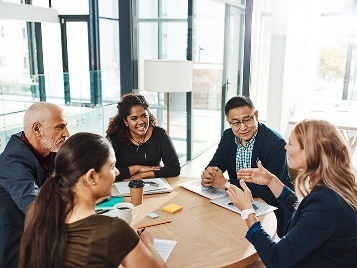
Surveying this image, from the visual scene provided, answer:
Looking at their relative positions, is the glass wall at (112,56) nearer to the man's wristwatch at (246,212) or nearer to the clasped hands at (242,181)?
the clasped hands at (242,181)

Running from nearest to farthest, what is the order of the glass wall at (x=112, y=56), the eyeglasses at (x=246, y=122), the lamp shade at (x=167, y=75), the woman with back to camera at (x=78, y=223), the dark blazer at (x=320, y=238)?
the woman with back to camera at (x=78, y=223) → the dark blazer at (x=320, y=238) → the eyeglasses at (x=246, y=122) → the lamp shade at (x=167, y=75) → the glass wall at (x=112, y=56)

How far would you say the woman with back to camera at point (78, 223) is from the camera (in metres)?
1.10

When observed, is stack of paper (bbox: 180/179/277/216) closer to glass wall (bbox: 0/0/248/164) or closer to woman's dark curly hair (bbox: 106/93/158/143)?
woman's dark curly hair (bbox: 106/93/158/143)

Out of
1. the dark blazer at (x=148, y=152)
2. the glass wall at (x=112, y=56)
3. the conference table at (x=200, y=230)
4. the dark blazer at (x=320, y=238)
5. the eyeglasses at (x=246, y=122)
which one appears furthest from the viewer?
the glass wall at (x=112, y=56)

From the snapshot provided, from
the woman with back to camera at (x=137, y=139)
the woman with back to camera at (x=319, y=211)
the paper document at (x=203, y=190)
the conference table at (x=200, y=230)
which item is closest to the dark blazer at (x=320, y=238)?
the woman with back to camera at (x=319, y=211)

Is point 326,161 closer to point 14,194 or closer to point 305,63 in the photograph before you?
point 14,194

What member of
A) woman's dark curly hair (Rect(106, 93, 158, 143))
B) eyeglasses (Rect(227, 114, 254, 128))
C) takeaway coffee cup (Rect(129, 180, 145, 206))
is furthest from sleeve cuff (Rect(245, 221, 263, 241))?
woman's dark curly hair (Rect(106, 93, 158, 143))

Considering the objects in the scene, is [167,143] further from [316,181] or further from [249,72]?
[249,72]

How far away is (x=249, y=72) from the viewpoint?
539 cm

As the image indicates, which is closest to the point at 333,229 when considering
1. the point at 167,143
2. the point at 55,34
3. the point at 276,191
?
the point at 276,191

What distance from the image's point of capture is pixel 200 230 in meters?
1.73

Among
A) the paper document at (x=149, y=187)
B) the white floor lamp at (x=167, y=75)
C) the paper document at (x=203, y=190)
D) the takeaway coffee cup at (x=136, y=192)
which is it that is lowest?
the paper document at (x=203, y=190)

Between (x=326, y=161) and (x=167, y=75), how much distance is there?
82.6 inches

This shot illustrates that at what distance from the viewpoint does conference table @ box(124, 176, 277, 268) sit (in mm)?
1494
